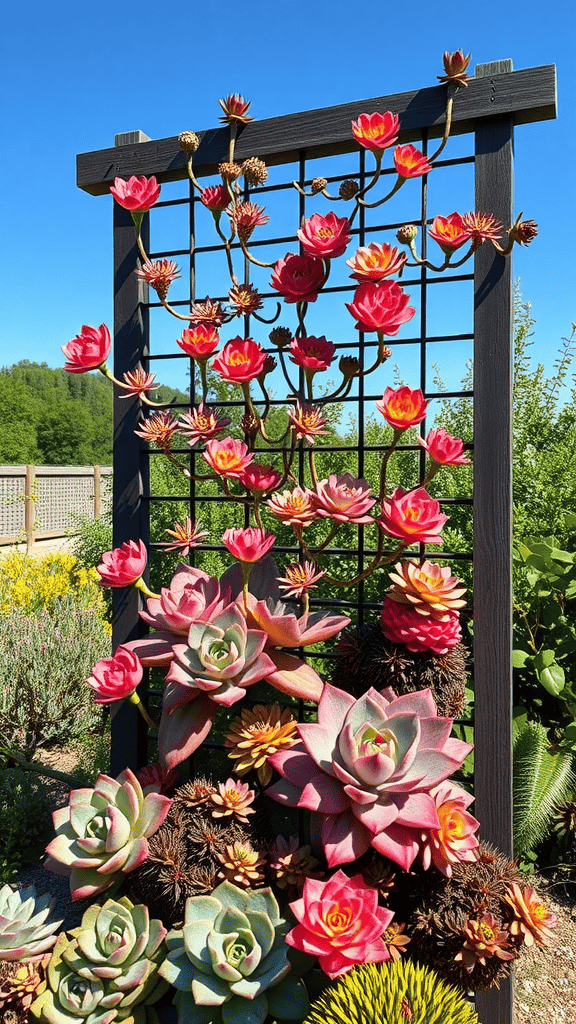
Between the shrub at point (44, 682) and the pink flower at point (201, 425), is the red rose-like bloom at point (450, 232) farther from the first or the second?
the shrub at point (44, 682)

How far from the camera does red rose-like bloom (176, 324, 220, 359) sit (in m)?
1.91

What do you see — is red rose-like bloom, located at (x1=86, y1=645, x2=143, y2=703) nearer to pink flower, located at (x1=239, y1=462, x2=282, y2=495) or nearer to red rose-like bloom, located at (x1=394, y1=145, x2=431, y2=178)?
pink flower, located at (x1=239, y1=462, x2=282, y2=495)

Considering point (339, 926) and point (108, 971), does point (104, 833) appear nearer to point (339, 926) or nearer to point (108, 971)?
point (108, 971)

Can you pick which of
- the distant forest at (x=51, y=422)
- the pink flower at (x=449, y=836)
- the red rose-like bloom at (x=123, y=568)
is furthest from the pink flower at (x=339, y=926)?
the distant forest at (x=51, y=422)

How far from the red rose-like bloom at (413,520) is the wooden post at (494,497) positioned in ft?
0.78

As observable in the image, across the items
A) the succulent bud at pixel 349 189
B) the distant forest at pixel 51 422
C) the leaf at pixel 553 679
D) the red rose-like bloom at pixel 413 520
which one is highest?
the distant forest at pixel 51 422

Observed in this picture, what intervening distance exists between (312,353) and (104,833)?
125 cm

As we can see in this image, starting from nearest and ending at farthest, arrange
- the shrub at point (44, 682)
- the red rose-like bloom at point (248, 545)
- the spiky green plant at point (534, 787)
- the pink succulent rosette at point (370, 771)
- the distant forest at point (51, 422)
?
the pink succulent rosette at point (370, 771)
the red rose-like bloom at point (248, 545)
the spiky green plant at point (534, 787)
the shrub at point (44, 682)
the distant forest at point (51, 422)

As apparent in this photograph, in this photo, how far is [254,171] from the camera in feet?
6.35

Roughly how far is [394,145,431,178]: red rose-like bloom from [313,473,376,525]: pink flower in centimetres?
77

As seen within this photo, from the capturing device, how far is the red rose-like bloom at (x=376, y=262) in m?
1.70

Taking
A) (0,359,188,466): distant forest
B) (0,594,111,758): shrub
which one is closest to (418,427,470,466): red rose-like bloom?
(0,594,111,758): shrub

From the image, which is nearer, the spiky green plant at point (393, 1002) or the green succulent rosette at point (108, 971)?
the spiky green plant at point (393, 1002)

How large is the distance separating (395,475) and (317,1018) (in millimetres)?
2438
